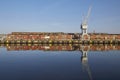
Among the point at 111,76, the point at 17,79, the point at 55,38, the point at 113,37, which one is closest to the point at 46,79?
the point at 17,79

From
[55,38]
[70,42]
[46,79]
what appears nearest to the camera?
[46,79]

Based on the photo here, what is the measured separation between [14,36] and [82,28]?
24.4 metres

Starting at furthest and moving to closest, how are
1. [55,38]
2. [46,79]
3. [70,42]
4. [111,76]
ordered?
[55,38], [70,42], [111,76], [46,79]

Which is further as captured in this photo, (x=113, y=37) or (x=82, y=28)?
(x=113, y=37)

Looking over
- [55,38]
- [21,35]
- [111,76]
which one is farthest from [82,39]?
[111,76]

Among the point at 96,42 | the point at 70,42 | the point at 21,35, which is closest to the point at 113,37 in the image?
the point at 96,42

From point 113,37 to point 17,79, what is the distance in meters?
84.5

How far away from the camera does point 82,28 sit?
91.9 metres

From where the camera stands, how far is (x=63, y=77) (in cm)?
2102

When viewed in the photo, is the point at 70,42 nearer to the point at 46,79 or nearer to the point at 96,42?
the point at 96,42

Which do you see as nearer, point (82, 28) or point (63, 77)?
point (63, 77)

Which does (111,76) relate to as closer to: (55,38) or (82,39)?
(82,39)

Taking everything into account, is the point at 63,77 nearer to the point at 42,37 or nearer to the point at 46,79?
the point at 46,79

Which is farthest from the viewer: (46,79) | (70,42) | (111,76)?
(70,42)
